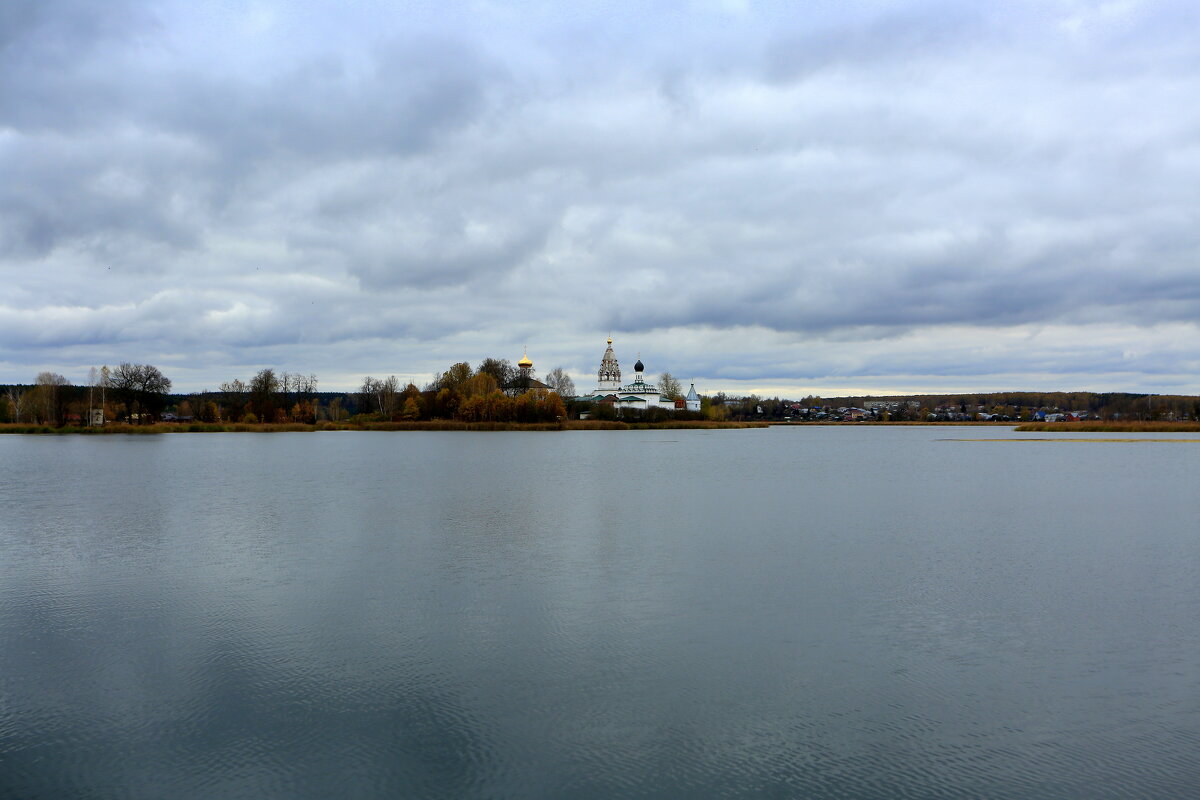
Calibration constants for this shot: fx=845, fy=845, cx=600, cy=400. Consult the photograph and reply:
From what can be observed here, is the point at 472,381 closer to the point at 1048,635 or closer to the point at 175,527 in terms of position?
the point at 175,527

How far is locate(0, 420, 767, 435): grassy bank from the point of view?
2270 inches

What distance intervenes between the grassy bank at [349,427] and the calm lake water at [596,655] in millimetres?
48228

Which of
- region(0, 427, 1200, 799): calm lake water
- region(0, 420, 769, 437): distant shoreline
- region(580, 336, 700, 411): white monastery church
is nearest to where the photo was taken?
region(0, 427, 1200, 799): calm lake water

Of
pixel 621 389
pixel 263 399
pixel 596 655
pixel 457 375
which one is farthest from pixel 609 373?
pixel 596 655

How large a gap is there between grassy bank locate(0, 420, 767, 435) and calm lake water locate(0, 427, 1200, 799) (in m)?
48.2

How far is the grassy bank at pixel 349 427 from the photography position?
→ 57659mm

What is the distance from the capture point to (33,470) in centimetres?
2559

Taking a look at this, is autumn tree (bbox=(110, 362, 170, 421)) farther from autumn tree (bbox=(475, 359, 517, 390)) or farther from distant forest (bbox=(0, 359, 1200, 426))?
autumn tree (bbox=(475, 359, 517, 390))

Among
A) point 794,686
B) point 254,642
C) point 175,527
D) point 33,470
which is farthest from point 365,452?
point 794,686

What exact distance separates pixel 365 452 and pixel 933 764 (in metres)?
34.4

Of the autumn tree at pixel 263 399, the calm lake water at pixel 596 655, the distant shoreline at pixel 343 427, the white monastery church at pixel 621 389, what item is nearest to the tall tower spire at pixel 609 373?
the white monastery church at pixel 621 389

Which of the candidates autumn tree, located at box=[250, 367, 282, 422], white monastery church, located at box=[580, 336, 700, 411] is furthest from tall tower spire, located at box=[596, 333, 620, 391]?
autumn tree, located at box=[250, 367, 282, 422]

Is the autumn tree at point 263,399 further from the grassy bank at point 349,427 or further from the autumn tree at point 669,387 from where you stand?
the autumn tree at point 669,387

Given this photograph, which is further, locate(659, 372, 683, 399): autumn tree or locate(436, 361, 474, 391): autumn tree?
locate(659, 372, 683, 399): autumn tree
